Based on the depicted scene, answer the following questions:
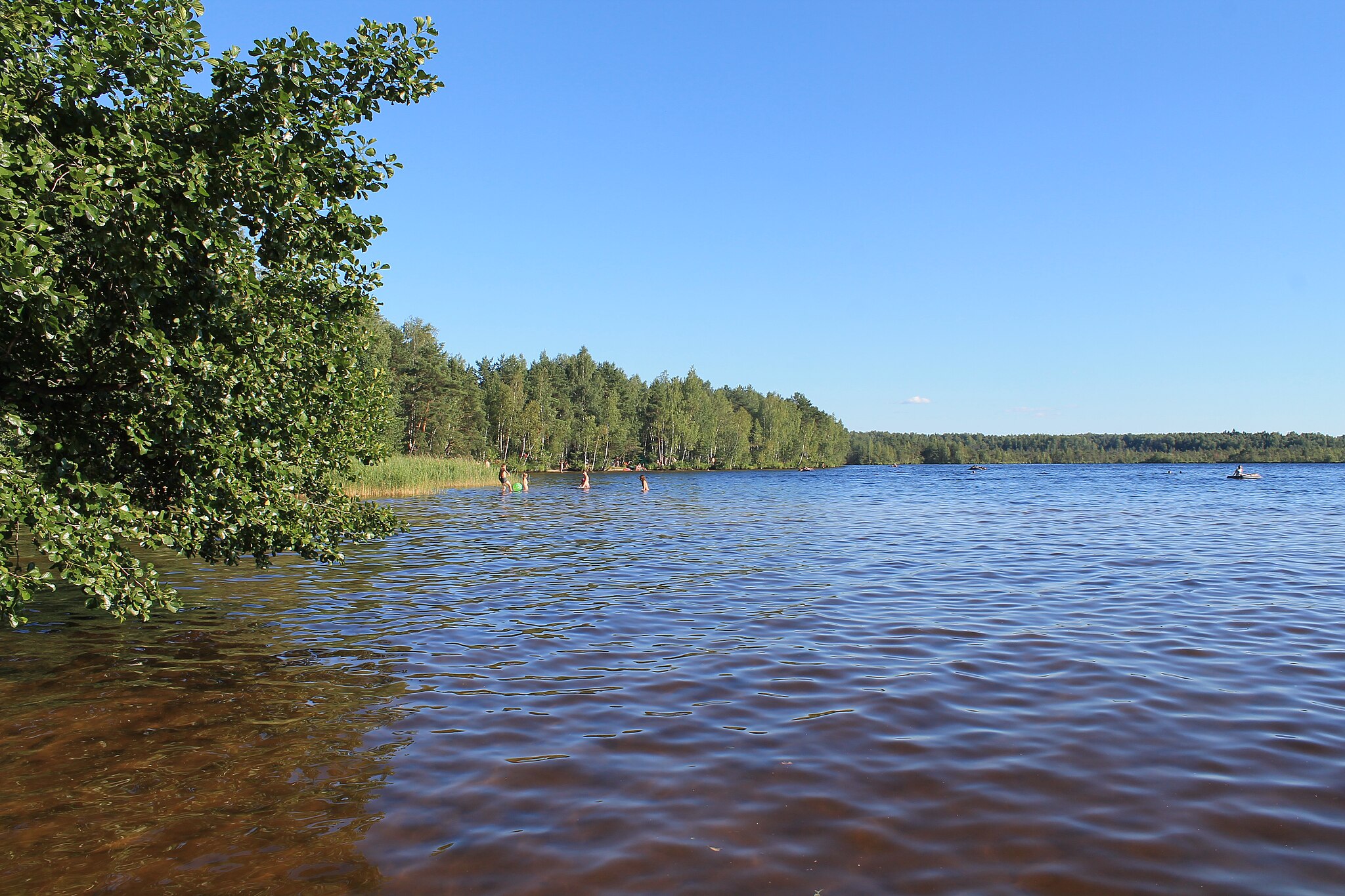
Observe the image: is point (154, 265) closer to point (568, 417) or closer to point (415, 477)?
point (415, 477)

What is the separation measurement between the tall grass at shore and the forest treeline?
14077mm

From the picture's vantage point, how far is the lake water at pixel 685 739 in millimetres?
5637

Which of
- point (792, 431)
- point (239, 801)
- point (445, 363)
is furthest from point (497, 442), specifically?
point (239, 801)

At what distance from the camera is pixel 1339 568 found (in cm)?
2027

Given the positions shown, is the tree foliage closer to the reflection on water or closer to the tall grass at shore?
the reflection on water

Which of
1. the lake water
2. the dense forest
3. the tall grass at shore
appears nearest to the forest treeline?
the dense forest

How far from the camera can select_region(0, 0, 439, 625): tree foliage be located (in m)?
8.26

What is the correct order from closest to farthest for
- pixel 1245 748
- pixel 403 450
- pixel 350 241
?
pixel 1245 748 < pixel 350 241 < pixel 403 450

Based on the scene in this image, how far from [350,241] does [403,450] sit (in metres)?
92.4

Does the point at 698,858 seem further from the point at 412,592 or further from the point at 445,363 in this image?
the point at 445,363

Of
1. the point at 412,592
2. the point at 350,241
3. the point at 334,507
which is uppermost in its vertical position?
the point at 350,241

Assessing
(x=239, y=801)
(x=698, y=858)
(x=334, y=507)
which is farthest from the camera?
(x=334, y=507)

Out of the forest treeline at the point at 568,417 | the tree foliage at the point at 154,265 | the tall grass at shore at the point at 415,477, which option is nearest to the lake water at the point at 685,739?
the tree foliage at the point at 154,265

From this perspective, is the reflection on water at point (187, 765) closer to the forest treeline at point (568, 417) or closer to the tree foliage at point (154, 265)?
the tree foliage at point (154, 265)
